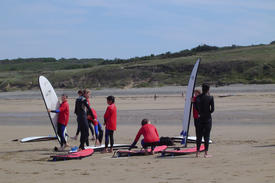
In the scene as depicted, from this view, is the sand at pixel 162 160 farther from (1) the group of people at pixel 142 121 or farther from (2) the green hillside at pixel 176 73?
(2) the green hillside at pixel 176 73

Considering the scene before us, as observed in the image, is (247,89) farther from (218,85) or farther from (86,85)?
(86,85)

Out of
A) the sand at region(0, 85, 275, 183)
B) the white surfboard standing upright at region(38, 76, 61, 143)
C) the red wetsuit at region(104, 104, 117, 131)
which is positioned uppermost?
the white surfboard standing upright at region(38, 76, 61, 143)

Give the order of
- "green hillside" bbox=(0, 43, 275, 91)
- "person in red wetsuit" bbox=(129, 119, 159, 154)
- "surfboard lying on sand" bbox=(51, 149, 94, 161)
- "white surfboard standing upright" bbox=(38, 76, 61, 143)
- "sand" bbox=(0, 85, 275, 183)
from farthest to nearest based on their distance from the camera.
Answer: "green hillside" bbox=(0, 43, 275, 91), "white surfboard standing upright" bbox=(38, 76, 61, 143), "person in red wetsuit" bbox=(129, 119, 159, 154), "surfboard lying on sand" bbox=(51, 149, 94, 161), "sand" bbox=(0, 85, 275, 183)

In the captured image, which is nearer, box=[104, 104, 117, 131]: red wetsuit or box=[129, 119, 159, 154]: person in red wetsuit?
box=[129, 119, 159, 154]: person in red wetsuit

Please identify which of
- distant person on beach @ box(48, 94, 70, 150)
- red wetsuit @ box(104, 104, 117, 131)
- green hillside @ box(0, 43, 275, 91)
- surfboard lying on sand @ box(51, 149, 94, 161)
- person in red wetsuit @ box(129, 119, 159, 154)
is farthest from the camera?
green hillside @ box(0, 43, 275, 91)

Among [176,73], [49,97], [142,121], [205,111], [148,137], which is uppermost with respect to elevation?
[176,73]

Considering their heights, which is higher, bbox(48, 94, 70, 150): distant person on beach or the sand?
bbox(48, 94, 70, 150): distant person on beach

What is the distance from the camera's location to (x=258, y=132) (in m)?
12.4

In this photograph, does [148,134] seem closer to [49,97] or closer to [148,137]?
[148,137]

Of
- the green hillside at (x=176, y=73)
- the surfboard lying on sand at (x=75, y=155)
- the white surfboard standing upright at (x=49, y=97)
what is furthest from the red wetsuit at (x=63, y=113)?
the green hillside at (x=176, y=73)

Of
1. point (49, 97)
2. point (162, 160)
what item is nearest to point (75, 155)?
point (162, 160)

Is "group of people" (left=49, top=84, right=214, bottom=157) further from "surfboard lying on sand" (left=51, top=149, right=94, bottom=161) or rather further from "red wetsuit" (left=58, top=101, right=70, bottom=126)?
"surfboard lying on sand" (left=51, top=149, right=94, bottom=161)

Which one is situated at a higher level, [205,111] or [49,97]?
[49,97]

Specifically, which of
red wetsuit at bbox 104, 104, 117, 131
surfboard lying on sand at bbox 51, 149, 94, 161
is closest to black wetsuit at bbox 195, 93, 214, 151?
red wetsuit at bbox 104, 104, 117, 131
